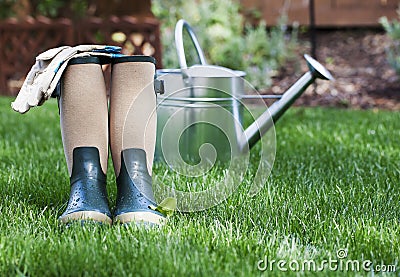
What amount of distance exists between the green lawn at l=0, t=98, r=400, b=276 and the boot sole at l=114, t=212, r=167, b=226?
0.04 m

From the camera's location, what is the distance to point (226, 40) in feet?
16.8

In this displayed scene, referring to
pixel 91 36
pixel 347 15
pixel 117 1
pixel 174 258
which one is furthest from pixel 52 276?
pixel 347 15

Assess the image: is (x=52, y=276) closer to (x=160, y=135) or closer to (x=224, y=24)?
(x=160, y=135)

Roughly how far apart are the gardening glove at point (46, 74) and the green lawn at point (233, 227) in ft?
0.92

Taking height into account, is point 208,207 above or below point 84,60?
below

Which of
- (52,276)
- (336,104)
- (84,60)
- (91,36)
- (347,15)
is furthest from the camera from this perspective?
(347,15)

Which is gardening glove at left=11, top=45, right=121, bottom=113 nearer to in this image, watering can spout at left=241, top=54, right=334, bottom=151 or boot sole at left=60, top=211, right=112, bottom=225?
boot sole at left=60, top=211, right=112, bottom=225

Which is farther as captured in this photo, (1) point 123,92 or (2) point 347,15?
(2) point 347,15

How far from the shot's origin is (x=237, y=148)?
6.95 feet

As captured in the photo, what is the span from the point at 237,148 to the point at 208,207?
1.85 ft

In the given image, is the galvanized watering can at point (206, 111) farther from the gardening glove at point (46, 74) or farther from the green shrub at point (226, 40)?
the green shrub at point (226, 40)

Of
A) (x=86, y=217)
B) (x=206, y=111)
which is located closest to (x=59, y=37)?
(x=206, y=111)

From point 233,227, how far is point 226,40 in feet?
12.6

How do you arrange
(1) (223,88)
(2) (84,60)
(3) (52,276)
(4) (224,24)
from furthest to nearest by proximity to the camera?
(4) (224,24) < (1) (223,88) < (2) (84,60) < (3) (52,276)
